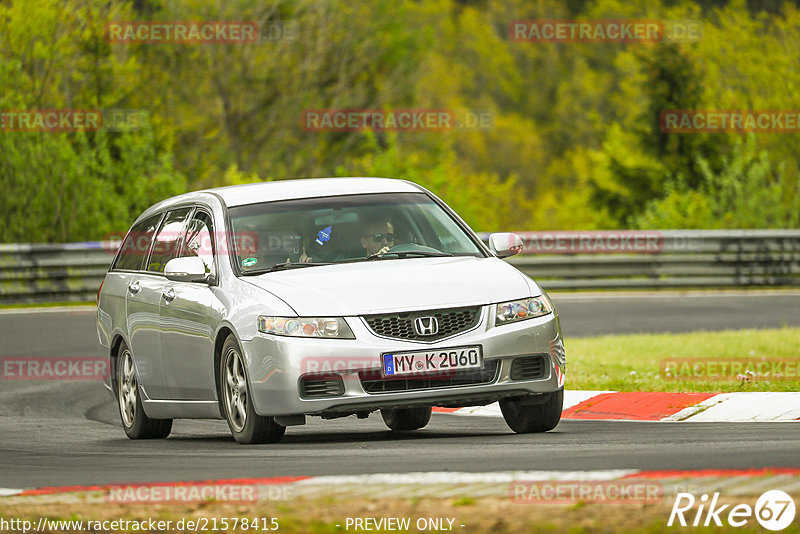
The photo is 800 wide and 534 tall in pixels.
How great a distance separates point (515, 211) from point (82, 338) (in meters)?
69.4

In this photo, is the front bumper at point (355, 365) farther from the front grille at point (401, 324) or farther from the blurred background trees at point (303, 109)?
the blurred background trees at point (303, 109)

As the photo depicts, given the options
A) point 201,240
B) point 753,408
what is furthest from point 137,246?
point 753,408

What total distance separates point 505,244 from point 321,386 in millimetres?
1850

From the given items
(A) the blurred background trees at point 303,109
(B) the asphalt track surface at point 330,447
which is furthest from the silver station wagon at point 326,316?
(A) the blurred background trees at point 303,109

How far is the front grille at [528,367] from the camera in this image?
875 centimetres

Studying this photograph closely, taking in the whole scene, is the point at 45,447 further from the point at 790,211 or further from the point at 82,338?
the point at 790,211

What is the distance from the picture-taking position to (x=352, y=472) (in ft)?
23.0

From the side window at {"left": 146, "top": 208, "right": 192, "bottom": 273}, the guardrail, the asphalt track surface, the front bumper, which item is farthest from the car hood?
the guardrail

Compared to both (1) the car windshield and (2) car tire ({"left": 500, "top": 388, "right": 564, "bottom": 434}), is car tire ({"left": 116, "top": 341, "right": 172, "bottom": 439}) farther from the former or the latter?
(2) car tire ({"left": 500, "top": 388, "right": 564, "bottom": 434})

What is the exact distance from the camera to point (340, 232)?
9.60 m

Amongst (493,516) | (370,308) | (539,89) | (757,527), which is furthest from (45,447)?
(539,89)

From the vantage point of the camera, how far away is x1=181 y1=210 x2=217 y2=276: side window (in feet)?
31.5

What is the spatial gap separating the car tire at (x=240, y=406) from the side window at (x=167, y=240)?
1449 mm

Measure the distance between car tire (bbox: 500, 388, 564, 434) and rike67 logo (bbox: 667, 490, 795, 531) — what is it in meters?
3.48
